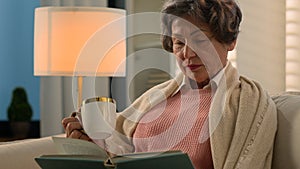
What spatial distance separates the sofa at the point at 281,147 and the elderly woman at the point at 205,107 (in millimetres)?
26

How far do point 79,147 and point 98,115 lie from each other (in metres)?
0.10

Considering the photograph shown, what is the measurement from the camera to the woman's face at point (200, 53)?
1.76 meters

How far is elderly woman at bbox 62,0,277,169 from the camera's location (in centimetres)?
165

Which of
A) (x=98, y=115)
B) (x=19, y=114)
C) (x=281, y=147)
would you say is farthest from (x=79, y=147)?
(x=19, y=114)

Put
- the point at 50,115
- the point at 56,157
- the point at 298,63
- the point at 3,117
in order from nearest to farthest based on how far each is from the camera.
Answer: the point at 56,157 < the point at 298,63 < the point at 50,115 < the point at 3,117

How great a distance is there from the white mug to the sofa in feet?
1.17

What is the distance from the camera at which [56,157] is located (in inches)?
57.4

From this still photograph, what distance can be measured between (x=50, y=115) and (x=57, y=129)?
0.10 m

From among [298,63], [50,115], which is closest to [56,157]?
[298,63]

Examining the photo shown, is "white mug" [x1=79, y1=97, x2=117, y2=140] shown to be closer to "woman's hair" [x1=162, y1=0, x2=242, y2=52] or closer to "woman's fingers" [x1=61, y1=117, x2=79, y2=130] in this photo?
"woman's fingers" [x1=61, y1=117, x2=79, y2=130]

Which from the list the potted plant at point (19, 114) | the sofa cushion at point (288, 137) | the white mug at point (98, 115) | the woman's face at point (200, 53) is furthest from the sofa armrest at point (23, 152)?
the potted plant at point (19, 114)

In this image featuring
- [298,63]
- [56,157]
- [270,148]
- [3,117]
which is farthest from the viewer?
[3,117]

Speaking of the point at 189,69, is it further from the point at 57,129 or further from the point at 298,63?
the point at 57,129

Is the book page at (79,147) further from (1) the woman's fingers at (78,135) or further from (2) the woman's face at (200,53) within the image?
(2) the woman's face at (200,53)
